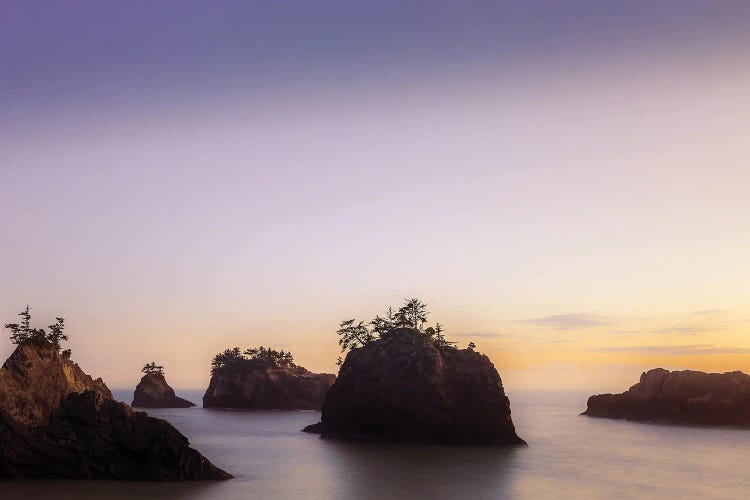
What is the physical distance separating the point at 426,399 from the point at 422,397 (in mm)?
473

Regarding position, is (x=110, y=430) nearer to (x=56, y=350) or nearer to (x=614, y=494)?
(x=56, y=350)

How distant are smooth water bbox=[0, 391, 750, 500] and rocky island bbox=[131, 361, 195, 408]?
67955 millimetres

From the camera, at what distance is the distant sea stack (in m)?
141

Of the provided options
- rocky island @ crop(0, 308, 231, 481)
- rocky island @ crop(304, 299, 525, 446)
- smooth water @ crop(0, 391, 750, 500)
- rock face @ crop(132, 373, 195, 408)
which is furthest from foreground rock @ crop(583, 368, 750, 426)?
rock face @ crop(132, 373, 195, 408)

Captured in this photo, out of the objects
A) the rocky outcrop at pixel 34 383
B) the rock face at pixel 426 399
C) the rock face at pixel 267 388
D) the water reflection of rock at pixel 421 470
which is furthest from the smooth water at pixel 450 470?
the rock face at pixel 267 388

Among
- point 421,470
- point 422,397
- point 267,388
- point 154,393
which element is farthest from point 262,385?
point 421,470

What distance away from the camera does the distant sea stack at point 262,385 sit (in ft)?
463

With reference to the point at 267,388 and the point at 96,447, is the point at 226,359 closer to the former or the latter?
the point at 267,388

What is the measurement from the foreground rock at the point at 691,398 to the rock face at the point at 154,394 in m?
99.2

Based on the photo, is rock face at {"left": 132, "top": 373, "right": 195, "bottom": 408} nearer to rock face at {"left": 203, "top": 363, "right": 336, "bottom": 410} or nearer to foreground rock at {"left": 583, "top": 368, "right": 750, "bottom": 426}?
rock face at {"left": 203, "top": 363, "right": 336, "bottom": 410}

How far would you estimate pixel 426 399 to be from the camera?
230 feet

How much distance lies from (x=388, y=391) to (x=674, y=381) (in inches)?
2461

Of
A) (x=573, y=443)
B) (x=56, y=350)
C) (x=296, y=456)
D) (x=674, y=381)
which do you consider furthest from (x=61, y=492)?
(x=674, y=381)

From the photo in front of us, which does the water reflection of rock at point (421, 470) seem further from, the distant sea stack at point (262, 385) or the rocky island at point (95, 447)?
the distant sea stack at point (262, 385)
